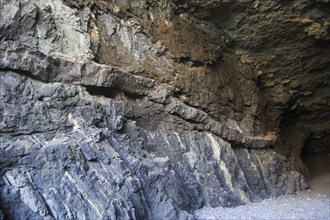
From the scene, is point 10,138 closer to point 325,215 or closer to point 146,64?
point 146,64

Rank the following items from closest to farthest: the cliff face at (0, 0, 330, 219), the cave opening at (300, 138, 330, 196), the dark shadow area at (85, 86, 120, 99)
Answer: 1. the cliff face at (0, 0, 330, 219)
2. the dark shadow area at (85, 86, 120, 99)
3. the cave opening at (300, 138, 330, 196)

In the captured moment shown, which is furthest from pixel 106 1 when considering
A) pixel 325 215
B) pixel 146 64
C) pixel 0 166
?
pixel 325 215

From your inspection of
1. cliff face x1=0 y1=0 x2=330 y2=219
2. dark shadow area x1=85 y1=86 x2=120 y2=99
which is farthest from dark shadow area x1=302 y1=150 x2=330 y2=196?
dark shadow area x1=85 y1=86 x2=120 y2=99

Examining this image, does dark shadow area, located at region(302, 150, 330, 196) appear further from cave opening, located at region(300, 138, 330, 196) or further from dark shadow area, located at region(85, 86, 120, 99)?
dark shadow area, located at region(85, 86, 120, 99)

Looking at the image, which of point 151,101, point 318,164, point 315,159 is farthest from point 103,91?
point 315,159

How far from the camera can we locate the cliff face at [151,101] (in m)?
4.28

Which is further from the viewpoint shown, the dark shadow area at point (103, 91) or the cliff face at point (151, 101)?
the dark shadow area at point (103, 91)

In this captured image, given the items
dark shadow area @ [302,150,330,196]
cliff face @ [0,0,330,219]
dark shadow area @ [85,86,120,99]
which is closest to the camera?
cliff face @ [0,0,330,219]

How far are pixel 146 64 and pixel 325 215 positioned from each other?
460 centimetres

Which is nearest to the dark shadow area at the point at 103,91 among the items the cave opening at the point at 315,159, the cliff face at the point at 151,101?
the cliff face at the point at 151,101

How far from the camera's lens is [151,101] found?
684 centimetres

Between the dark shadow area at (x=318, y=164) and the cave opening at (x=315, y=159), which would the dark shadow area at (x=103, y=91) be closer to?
the dark shadow area at (x=318, y=164)

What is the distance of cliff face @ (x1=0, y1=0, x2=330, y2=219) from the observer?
14.0ft

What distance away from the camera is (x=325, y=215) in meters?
4.61
